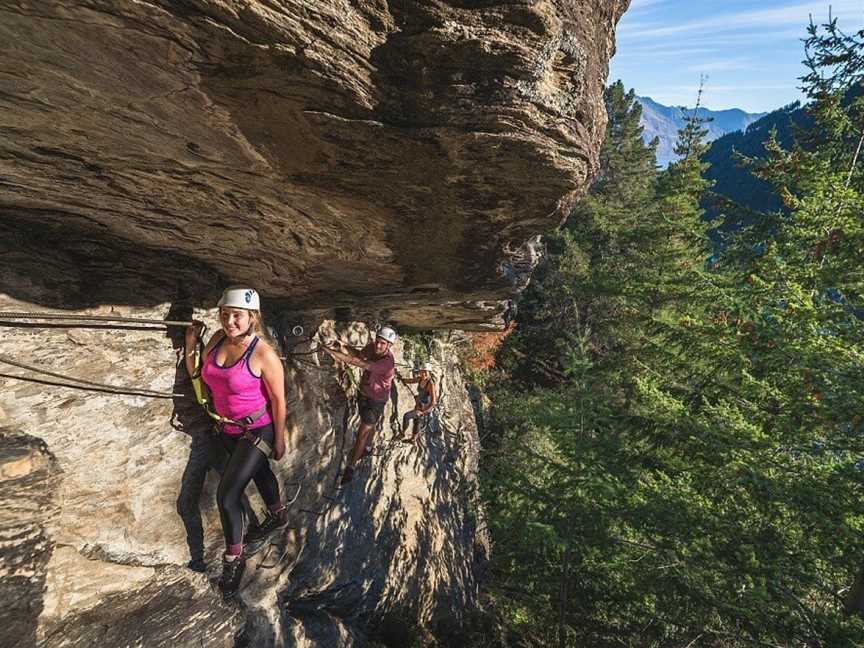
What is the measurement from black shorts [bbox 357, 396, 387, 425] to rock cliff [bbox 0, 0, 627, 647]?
1.20 metres

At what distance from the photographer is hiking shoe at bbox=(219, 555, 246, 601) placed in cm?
464

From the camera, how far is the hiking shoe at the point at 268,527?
525 cm

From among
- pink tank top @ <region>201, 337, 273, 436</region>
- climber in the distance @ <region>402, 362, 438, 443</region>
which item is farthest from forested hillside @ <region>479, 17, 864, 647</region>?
pink tank top @ <region>201, 337, 273, 436</region>

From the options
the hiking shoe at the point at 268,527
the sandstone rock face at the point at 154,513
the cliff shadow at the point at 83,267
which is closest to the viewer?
the sandstone rock face at the point at 154,513

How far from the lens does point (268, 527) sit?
212 inches

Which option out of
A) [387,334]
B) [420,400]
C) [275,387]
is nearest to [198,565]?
[275,387]

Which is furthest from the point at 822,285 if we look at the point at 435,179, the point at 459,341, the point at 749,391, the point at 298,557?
the point at 459,341

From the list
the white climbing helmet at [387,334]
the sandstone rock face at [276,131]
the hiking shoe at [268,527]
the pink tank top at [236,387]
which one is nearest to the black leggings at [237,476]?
the pink tank top at [236,387]

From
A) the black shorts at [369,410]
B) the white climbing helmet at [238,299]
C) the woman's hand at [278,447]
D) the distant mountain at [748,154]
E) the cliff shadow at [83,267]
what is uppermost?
the distant mountain at [748,154]

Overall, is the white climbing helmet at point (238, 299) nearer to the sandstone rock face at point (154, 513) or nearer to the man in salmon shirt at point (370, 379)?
the sandstone rock face at point (154, 513)

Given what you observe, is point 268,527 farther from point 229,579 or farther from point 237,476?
point 237,476

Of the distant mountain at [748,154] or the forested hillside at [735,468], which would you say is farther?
the distant mountain at [748,154]

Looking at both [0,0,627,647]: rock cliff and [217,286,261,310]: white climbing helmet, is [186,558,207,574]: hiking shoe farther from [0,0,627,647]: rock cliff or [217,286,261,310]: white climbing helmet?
A: [217,286,261,310]: white climbing helmet

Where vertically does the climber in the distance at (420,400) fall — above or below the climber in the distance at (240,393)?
below
